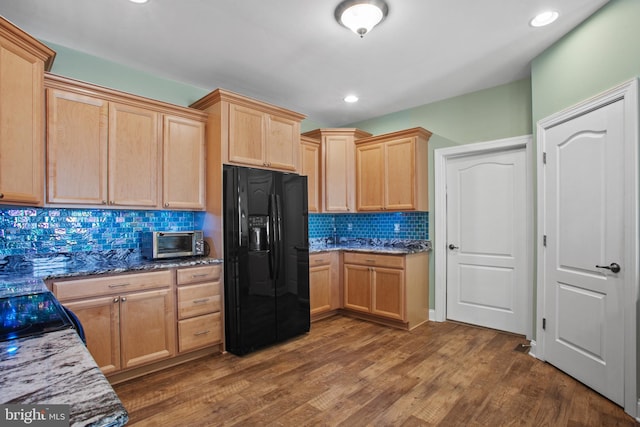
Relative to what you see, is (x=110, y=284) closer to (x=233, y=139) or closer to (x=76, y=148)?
(x=76, y=148)

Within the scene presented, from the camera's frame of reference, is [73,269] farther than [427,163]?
No

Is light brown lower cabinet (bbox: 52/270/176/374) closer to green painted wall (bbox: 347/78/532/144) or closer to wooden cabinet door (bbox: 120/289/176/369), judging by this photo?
wooden cabinet door (bbox: 120/289/176/369)

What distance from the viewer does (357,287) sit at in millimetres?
4156

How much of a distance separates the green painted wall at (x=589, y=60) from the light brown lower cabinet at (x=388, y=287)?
192cm

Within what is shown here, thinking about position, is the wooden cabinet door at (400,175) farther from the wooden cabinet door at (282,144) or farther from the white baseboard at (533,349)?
the white baseboard at (533,349)

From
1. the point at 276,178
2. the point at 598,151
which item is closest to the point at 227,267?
the point at 276,178

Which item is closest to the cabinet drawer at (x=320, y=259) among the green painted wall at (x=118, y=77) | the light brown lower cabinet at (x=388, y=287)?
the light brown lower cabinet at (x=388, y=287)

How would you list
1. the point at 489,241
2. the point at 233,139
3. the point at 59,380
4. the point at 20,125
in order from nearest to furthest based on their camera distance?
1. the point at 59,380
2. the point at 20,125
3. the point at 233,139
4. the point at 489,241

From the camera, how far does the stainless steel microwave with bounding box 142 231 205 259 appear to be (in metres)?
2.90

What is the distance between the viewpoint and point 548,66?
2.87m

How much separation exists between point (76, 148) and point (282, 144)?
70.5 inches

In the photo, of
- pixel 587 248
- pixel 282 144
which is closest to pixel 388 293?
pixel 587 248

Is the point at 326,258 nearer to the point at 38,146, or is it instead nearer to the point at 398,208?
the point at 398,208

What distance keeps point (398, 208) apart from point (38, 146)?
11.1ft
